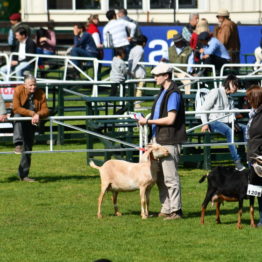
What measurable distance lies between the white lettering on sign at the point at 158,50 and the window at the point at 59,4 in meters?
7.74

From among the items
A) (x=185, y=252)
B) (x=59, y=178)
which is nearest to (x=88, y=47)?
(x=59, y=178)

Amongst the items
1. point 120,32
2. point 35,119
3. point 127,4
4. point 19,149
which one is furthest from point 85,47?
point 35,119

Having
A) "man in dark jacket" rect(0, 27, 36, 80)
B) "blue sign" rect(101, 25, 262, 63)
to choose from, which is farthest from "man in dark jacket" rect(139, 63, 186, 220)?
"blue sign" rect(101, 25, 262, 63)

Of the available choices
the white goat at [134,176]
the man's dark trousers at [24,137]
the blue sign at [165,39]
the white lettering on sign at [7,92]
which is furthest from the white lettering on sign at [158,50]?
the white goat at [134,176]

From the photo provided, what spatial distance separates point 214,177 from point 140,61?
11.3 metres

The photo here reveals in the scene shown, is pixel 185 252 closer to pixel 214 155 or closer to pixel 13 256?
pixel 13 256

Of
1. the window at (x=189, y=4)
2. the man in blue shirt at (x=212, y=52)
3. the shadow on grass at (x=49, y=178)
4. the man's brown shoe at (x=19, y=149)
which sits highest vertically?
the window at (x=189, y=4)

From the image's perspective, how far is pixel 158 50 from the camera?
96.9ft

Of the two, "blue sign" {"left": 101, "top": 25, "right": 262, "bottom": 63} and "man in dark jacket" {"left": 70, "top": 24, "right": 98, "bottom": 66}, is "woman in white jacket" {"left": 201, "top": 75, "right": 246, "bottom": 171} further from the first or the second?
"blue sign" {"left": 101, "top": 25, "right": 262, "bottom": 63}

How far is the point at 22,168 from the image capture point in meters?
15.0

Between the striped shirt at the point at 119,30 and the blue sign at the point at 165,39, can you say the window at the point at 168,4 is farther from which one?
the striped shirt at the point at 119,30

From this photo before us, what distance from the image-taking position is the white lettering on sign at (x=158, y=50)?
29141 millimetres

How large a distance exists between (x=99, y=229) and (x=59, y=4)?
85.5ft

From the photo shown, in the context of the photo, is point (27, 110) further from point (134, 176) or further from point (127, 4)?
point (127, 4)
